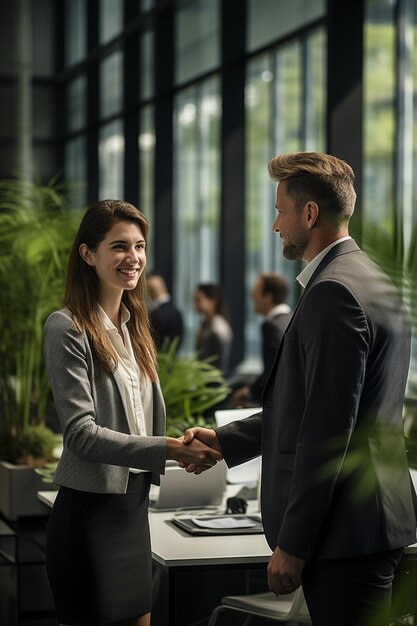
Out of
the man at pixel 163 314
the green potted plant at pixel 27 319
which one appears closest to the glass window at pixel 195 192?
the man at pixel 163 314

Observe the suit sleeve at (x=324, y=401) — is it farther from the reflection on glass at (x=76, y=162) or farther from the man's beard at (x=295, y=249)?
the reflection on glass at (x=76, y=162)

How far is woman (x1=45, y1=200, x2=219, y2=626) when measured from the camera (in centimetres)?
276

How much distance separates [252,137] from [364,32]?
11.6 feet

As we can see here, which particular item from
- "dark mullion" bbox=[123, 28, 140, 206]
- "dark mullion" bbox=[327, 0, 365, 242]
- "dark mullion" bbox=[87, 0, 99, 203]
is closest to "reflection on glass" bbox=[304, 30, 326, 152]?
"dark mullion" bbox=[327, 0, 365, 242]

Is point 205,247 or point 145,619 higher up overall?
point 205,247

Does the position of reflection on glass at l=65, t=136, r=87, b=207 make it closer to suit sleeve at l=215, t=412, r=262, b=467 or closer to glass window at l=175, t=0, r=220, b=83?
glass window at l=175, t=0, r=220, b=83

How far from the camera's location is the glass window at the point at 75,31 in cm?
1756

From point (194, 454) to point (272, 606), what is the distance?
863 mm

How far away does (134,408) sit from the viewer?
9.50 ft

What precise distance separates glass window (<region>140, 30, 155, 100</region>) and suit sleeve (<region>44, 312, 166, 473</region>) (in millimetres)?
11650

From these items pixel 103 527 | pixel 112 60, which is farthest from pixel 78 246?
pixel 112 60

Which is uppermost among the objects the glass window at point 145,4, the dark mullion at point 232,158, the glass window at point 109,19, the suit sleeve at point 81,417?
the glass window at point 109,19

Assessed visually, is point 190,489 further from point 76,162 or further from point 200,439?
point 76,162

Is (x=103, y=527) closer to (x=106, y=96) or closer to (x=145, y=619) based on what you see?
(x=145, y=619)
